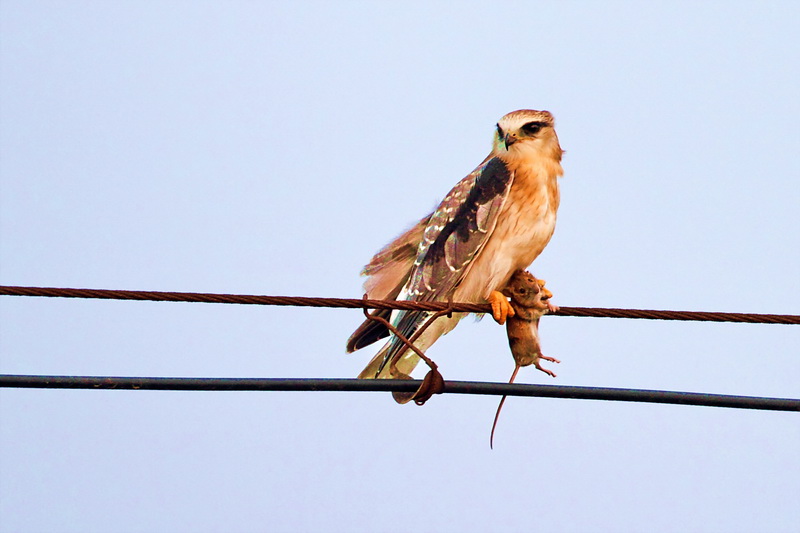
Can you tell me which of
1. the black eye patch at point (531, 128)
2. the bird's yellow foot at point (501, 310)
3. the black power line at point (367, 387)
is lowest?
the black power line at point (367, 387)

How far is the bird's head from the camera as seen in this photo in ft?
23.0

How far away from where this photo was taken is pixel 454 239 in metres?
6.73

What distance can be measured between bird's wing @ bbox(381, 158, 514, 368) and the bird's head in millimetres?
143

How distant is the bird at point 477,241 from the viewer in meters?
6.59

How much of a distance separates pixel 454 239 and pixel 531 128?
993 mm

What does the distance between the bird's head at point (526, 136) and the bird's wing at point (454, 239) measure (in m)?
0.14

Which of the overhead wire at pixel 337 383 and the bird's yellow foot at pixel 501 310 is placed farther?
the bird's yellow foot at pixel 501 310

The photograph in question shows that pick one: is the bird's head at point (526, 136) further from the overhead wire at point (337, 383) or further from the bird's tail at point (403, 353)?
the overhead wire at point (337, 383)

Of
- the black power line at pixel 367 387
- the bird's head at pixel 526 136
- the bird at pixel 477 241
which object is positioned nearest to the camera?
the black power line at pixel 367 387

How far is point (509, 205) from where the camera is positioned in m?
6.71

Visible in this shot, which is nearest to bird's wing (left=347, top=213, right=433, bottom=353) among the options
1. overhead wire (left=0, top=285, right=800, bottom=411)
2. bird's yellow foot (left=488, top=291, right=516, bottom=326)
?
bird's yellow foot (left=488, top=291, right=516, bottom=326)

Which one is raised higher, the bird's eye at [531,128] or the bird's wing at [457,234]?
the bird's eye at [531,128]

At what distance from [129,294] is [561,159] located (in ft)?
12.5

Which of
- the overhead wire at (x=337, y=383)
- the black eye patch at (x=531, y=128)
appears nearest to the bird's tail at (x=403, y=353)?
the black eye patch at (x=531, y=128)
